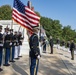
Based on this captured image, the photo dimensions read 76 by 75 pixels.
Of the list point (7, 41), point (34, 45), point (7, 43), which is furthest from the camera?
point (7, 41)

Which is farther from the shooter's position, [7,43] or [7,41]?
[7,41]

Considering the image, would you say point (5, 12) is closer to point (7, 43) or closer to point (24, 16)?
point (24, 16)

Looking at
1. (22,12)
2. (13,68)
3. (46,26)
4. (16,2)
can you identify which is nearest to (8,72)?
(13,68)

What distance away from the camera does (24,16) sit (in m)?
13.0

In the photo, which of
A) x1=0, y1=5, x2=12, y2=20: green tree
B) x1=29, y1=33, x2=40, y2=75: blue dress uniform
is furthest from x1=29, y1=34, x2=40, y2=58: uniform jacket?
x1=0, y1=5, x2=12, y2=20: green tree

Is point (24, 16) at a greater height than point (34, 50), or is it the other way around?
point (24, 16)

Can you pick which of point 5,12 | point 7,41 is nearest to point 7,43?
point 7,41

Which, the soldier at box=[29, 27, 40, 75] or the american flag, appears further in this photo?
the american flag

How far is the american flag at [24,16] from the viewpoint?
12.4 m

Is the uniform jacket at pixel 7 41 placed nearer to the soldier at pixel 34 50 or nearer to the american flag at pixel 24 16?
the american flag at pixel 24 16

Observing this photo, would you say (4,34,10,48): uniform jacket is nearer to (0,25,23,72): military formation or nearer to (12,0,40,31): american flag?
(0,25,23,72): military formation

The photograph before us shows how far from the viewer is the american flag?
12352 millimetres

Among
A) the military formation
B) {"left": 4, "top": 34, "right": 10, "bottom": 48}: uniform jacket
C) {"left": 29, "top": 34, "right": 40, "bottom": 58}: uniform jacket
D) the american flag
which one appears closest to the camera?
{"left": 29, "top": 34, "right": 40, "bottom": 58}: uniform jacket

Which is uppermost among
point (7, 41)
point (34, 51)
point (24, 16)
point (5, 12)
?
point (5, 12)
